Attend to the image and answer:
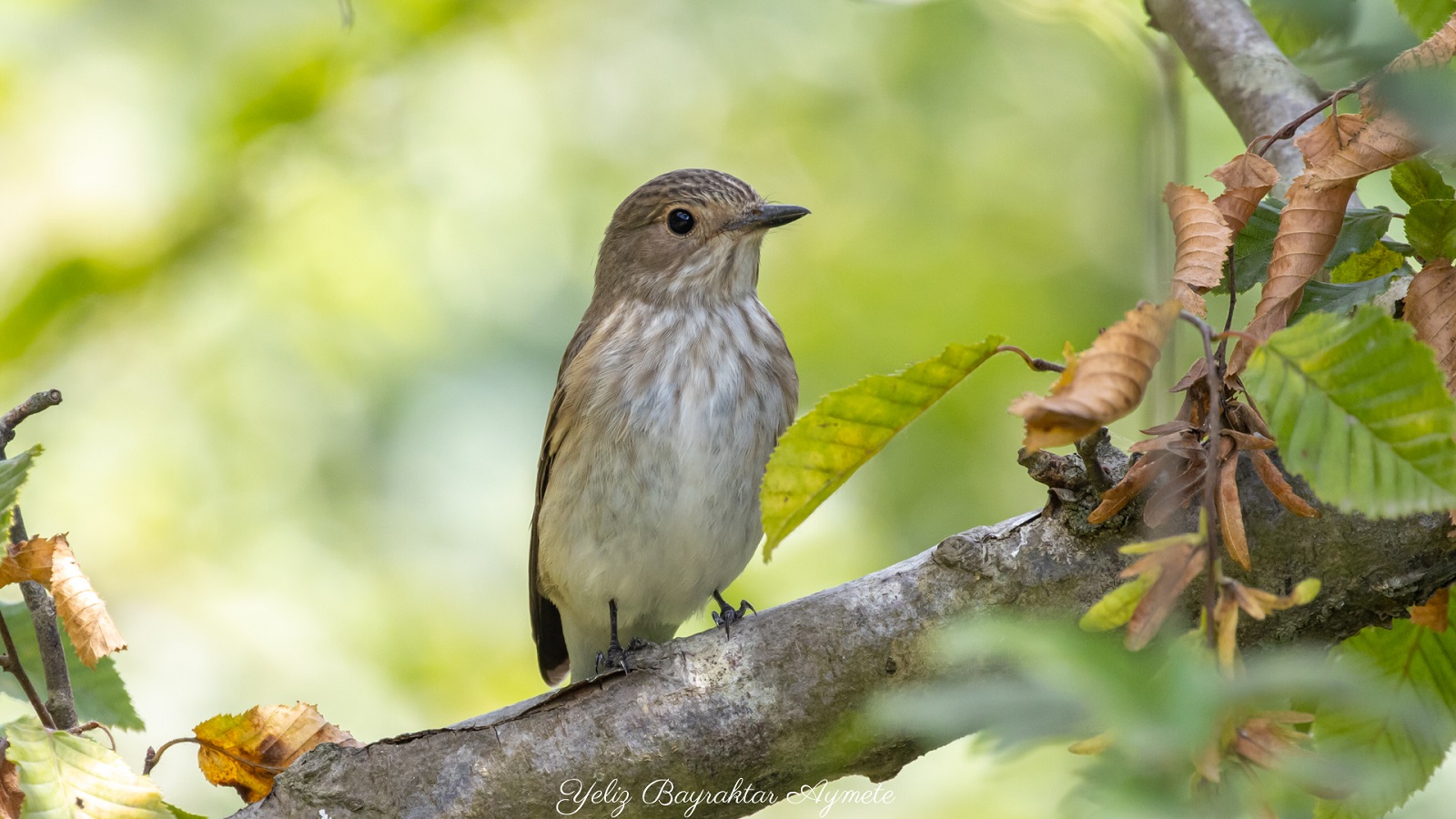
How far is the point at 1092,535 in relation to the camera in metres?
2.17

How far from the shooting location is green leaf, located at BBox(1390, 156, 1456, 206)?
6.34 feet

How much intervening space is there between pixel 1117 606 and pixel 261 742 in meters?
1.89

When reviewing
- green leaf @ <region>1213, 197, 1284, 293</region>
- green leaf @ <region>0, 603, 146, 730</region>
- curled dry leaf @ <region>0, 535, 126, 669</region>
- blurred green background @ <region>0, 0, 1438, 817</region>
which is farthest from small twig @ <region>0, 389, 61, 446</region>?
blurred green background @ <region>0, 0, 1438, 817</region>

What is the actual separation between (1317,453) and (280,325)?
5324 millimetres

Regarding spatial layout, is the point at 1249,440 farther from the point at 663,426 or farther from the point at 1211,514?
the point at 663,426

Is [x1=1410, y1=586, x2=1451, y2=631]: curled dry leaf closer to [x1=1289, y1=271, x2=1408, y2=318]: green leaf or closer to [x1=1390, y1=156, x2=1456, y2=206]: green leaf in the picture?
[x1=1289, y1=271, x2=1408, y2=318]: green leaf

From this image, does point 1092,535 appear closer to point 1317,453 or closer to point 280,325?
point 1317,453

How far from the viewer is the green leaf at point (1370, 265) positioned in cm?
219

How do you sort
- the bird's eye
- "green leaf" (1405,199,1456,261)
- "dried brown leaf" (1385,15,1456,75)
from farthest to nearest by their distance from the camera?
1. the bird's eye
2. "green leaf" (1405,199,1456,261)
3. "dried brown leaf" (1385,15,1456,75)

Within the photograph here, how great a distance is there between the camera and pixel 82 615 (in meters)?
2.28

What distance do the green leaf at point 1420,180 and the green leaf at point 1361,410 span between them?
679mm

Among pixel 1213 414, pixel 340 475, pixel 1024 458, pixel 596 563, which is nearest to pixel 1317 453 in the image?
pixel 1213 414

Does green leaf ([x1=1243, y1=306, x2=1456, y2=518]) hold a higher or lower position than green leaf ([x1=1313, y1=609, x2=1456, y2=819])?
higher

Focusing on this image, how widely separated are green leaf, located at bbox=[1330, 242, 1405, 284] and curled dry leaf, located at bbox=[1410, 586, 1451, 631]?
0.57 meters
